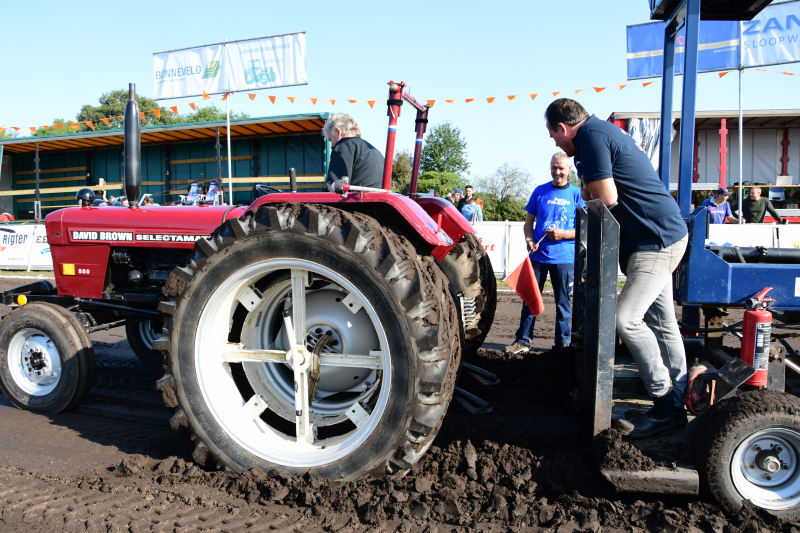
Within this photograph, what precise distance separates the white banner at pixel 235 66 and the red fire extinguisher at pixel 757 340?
12.2 metres

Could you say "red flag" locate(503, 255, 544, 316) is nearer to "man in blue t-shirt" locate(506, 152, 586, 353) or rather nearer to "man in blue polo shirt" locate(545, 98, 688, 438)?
"man in blue polo shirt" locate(545, 98, 688, 438)

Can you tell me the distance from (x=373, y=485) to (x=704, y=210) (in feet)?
6.80

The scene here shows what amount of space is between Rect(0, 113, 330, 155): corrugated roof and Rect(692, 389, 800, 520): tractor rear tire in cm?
1318

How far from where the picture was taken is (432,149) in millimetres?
43969

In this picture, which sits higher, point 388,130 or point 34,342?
point 388,130

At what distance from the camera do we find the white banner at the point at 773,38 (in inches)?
421

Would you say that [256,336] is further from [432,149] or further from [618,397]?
[432,149]

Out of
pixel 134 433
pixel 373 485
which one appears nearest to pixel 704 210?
pixel 373 485

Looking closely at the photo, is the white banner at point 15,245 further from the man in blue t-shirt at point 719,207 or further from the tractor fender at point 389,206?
the man in blue t-shirt at point 719,207

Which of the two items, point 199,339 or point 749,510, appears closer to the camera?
point 749,510

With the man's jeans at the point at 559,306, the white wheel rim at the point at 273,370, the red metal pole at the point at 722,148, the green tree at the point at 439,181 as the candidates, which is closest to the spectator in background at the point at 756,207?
the red metal pole at the point at 722,148

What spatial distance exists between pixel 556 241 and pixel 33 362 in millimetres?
4369

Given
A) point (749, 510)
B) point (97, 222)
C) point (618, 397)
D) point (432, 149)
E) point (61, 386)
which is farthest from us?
point (432, 149)

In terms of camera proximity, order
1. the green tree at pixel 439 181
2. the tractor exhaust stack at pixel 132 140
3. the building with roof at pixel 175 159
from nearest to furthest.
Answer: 1. the tractor exhaust stack at pixel 132 140
2. the building with roof at pixel 175 159
3. the green tree at pixel 439 181
